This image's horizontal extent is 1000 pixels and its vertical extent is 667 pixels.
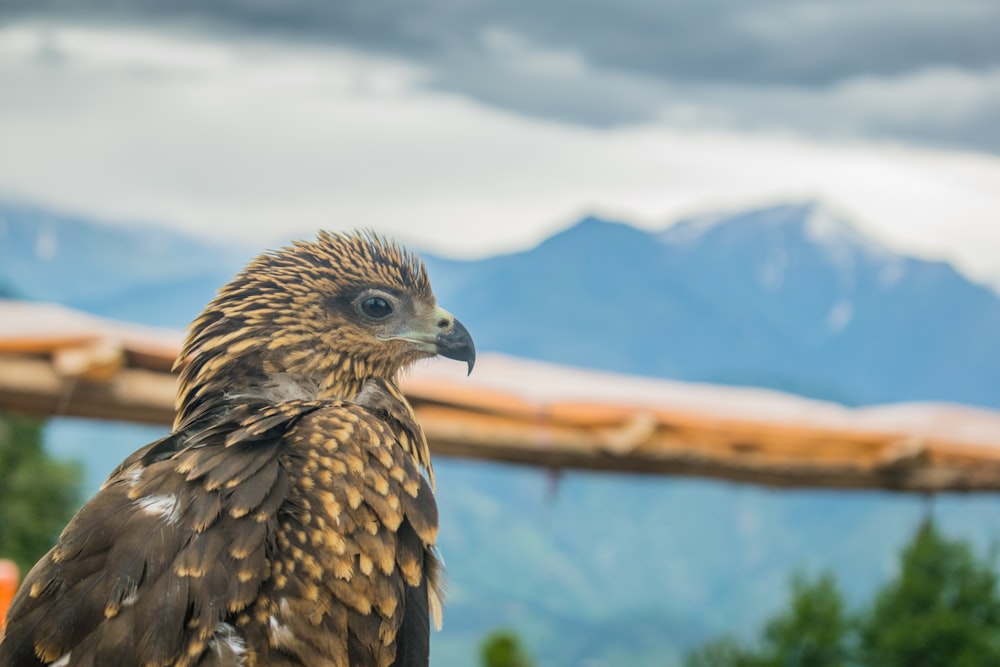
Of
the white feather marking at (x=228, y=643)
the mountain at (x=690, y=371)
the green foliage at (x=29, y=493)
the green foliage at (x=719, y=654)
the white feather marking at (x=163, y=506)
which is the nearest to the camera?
the white feather marking at (x=228, y=643)

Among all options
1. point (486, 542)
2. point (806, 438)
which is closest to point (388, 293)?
point (806, 438)

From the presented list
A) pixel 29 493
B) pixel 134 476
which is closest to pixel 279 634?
pixel 134 476

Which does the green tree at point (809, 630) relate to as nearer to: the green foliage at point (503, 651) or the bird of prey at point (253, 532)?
the green foliage at point (503, 651)

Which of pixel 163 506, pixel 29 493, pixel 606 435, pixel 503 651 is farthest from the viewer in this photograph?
pixel 29 493

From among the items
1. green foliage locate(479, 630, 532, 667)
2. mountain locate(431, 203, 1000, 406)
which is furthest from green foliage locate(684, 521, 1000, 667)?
mountain locate(431, 203, 1000, 406)

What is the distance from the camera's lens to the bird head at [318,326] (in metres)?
2.19

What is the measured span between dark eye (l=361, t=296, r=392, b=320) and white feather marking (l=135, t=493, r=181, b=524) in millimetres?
725

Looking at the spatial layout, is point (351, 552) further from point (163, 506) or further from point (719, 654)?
point (719, 654)

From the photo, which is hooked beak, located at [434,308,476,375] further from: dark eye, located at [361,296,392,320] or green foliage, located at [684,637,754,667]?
green foliage, located at [684,637,754,667]

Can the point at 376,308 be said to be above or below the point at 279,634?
above

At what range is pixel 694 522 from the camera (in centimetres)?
3612

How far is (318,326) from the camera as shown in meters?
2.28

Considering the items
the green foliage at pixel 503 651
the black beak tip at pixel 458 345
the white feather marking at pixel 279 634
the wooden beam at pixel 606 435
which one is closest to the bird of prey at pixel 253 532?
the white feather marking at pixel 279 634

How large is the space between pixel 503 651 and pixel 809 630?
3525 mm
